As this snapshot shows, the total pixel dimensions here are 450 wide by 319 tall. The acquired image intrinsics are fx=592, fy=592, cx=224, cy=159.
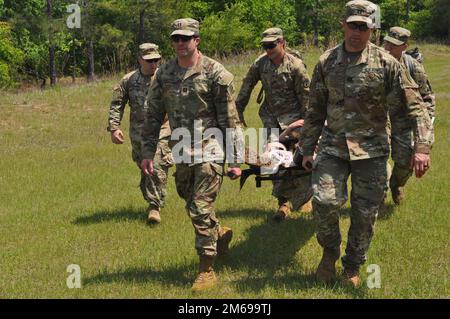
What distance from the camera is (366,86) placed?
16.7 ft

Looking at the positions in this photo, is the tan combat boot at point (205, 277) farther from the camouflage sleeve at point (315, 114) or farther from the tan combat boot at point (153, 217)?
the tan combat boot at point (153, 217)

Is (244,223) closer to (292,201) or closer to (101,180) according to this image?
(292,201)

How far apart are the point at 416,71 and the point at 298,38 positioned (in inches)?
2437

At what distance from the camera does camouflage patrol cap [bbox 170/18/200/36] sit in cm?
539

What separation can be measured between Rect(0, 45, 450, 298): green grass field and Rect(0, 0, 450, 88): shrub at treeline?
22520 mm

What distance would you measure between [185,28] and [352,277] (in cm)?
275

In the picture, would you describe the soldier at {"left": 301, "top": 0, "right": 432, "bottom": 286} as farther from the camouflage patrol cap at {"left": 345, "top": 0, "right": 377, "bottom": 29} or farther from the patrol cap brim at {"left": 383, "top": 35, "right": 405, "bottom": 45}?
the patrol cap brim at {"left": 383, "top": 35, "right": 405, "bottom": 45}

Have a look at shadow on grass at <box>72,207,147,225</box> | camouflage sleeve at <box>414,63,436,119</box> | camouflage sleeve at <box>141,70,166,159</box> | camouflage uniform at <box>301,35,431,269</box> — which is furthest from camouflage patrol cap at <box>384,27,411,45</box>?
shadow on grass at <box>72,207,147,225</box>

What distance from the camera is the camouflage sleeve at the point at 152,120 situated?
5.81 m

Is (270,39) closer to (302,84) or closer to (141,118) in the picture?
(302,84)

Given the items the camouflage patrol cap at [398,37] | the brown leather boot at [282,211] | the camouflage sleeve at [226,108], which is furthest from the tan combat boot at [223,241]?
the camouflage patrol cap at [398,37]

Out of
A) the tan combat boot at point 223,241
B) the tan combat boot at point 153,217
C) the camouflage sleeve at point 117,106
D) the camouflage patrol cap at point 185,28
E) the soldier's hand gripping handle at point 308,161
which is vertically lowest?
the tan combat boot at point 153,217

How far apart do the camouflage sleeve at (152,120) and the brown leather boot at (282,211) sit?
2.54 meters
